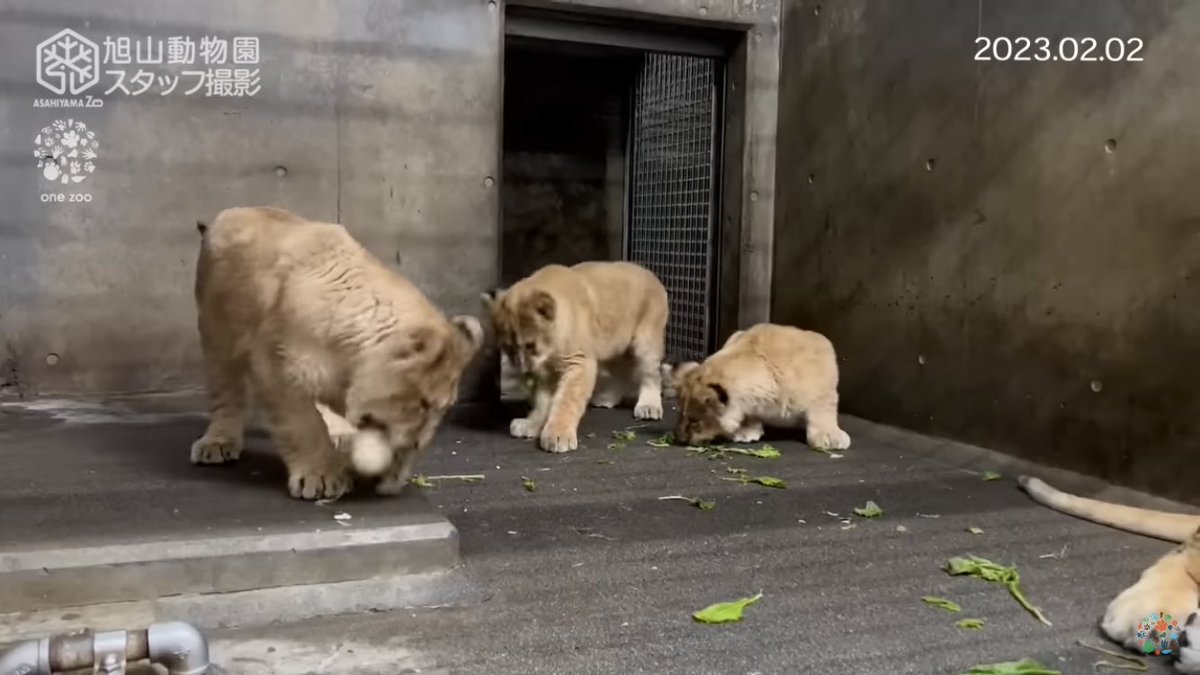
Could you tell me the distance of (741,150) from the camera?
6.88 meters

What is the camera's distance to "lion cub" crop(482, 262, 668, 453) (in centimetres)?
532

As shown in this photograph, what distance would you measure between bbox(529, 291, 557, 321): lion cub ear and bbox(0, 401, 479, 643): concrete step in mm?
1869

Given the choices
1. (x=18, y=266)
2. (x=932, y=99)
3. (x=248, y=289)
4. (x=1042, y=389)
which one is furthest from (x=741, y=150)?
(x=18, y=266)

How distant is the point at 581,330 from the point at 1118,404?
2694 mm

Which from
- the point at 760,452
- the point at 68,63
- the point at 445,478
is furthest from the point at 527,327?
the point at 68,63

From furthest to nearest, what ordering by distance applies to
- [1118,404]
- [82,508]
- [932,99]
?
[932,99] → [1118,404] → [82,508]

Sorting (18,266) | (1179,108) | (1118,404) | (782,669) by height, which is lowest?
(782,669)

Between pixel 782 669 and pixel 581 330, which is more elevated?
pixel 581 330

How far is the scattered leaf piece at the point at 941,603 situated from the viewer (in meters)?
2.99

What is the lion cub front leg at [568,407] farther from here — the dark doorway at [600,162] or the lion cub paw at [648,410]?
the dark doorway at [600,162]

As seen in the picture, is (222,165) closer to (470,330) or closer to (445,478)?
(445,478)

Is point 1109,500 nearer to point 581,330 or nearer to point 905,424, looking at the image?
point 905,424

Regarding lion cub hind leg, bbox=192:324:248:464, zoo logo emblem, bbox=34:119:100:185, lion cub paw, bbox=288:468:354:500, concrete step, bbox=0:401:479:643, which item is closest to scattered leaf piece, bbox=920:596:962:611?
concrete step, bbox=0:401:479:643

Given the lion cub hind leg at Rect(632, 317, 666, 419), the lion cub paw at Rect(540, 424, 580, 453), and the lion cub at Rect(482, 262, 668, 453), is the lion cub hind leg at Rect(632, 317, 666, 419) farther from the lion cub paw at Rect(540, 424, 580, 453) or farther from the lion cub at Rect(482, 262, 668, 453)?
the lion cub paw at Rect(540, 424, 580, 453)
